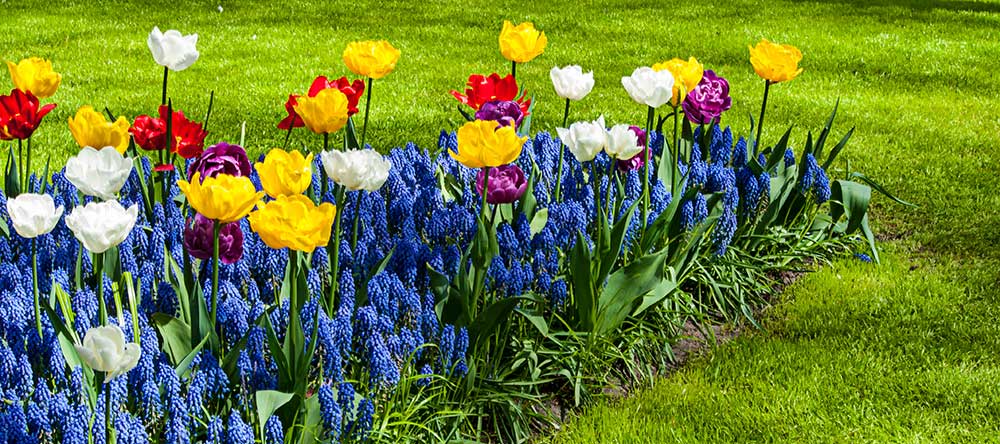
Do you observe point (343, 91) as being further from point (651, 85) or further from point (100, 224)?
point (100, 224)

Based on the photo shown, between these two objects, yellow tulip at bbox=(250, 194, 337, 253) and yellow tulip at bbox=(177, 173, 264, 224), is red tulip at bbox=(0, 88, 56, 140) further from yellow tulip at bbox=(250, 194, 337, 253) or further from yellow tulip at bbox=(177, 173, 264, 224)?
yellow tulip at bbox=(250, 194, 337, 253)

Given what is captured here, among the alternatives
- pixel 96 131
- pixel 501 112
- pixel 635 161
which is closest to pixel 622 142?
pixel 635 161

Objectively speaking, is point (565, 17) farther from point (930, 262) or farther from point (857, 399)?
point (857, 399)

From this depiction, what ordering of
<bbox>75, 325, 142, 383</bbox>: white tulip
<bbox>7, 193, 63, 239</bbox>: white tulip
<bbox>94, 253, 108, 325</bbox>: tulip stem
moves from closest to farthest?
<bbox>75, 325, 142, 383</bbox>: white tulip
<bbox>7, 193, 63, 239</bbox>: white tulip
<bbox>94, 253, 108, 325</bbox>: tulip stem

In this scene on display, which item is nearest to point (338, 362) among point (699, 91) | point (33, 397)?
point (33, 397)

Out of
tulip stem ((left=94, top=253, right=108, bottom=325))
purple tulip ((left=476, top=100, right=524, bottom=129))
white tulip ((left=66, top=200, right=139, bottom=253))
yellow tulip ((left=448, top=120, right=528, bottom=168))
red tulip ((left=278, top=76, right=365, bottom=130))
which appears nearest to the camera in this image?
white tulip ((left=66, top=200, right=139, bottom=253))

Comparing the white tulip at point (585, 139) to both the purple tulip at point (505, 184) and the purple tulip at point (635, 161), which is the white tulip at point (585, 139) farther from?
the purple tulip at point (635, 161)

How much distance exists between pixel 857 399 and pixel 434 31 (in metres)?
6.72

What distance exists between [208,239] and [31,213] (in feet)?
1.39

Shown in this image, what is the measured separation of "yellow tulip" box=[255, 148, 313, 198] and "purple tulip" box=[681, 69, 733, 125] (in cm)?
188

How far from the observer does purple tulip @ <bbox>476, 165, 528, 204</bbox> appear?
10.7ft

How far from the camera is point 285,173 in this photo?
266 centimetres

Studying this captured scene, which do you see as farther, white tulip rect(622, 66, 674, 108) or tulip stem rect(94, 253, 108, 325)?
white tulip rect(622, 66, 674, 108)

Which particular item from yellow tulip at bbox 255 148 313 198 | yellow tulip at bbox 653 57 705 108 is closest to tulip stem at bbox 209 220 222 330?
yellow tulip at bbox 255 148 313 198
